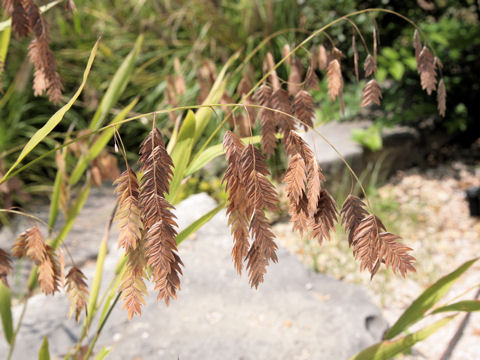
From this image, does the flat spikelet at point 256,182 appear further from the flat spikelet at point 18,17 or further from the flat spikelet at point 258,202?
the flat spikelet at point 18,17

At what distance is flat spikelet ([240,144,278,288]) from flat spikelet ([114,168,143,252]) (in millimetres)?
149

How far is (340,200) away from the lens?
3102mm

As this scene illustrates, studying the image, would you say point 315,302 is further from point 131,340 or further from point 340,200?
point 340,200

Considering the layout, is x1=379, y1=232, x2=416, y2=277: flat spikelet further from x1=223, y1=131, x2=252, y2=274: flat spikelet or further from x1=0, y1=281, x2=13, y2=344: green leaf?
x1=0, y1=281, x2=13, y2=344: green leaf

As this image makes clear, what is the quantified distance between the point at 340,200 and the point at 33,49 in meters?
2.49

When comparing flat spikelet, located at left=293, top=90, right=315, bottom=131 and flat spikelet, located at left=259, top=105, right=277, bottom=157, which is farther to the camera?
flat spikelet, located at left=293, top=90, right=315, bottom=131

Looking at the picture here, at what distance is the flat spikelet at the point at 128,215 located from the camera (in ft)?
1.88

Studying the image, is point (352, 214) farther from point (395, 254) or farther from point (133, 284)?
point (133, 284)

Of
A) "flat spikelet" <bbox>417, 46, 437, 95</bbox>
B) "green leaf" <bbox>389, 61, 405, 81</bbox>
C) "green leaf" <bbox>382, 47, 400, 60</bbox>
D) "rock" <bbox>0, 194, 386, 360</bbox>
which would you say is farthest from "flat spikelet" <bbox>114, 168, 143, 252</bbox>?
"green leaf" <bbox>382, 47, 400, 60</bbox>

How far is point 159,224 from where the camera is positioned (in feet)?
1.81

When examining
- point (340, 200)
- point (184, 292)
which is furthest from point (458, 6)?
point (184, 292)

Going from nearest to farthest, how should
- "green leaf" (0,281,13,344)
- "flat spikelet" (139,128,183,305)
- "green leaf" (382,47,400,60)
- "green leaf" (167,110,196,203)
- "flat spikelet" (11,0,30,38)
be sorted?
"flat spikelet" (139,128,183,305) → "flat spikelet" (11,0,30,38) → "green leaf" (167,110,196,203) → "green leaf" (0,281,13,344) → "green leaf" (382,47,400,60)

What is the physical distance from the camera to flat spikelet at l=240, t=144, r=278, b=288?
58 cm

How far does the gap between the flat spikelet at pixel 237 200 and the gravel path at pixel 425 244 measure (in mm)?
1569
